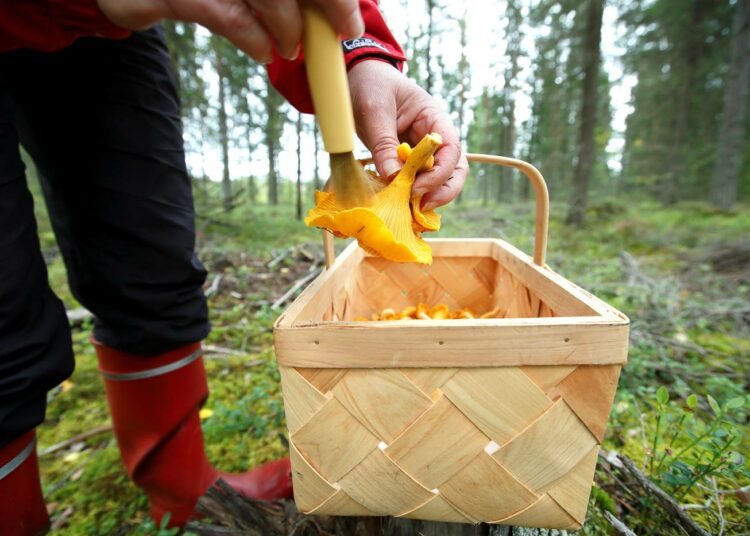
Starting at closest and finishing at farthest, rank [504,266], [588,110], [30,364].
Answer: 1. [30,364]
2. [504,266]
3. [588,110]

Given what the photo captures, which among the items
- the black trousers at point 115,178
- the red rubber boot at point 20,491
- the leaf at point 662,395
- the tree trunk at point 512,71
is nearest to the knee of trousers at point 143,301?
the black trousers at point 115,178

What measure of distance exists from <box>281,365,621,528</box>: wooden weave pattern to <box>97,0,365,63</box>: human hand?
18.2 inches

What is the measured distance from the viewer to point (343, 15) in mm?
453

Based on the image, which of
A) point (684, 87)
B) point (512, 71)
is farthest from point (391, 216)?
point (512, 71)

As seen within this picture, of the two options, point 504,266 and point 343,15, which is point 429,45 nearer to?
point 504,266

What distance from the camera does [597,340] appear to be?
0.53 meters

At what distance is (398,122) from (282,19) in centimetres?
40

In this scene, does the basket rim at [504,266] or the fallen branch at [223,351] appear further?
the fallen branch at [223,351]

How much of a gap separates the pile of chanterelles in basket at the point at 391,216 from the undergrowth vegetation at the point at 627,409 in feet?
1.94

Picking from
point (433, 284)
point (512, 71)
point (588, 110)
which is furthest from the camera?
point (512, 71)

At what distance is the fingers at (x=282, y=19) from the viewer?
444 millimetres

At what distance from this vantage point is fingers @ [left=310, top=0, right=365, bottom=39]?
44cm

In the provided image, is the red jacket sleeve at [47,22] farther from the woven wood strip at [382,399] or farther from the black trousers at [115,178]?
the woven wood strip at [382,399]

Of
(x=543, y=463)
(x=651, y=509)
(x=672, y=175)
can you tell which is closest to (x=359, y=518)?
(x=543, y=463)
